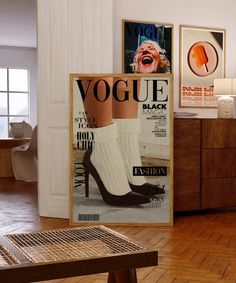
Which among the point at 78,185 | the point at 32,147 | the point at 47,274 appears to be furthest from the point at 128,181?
Result: the point at 32,147

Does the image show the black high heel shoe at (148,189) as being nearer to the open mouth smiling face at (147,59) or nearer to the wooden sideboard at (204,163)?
the wooden sideboard at (204,163)

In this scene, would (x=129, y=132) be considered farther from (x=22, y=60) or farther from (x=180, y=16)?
(x=22, y=60)

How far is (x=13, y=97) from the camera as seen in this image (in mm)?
12398

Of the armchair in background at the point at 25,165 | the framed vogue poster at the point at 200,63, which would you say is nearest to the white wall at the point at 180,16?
the framed vogue poster at the point at 200,63

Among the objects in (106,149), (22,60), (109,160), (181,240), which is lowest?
(181,240)

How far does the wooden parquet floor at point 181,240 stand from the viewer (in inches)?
119

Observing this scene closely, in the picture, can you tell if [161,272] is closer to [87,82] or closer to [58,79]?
[87,82]

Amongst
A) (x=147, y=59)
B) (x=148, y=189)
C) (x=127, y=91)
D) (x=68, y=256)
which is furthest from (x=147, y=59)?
(x=68, y=256)

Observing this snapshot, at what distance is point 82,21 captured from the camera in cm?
479

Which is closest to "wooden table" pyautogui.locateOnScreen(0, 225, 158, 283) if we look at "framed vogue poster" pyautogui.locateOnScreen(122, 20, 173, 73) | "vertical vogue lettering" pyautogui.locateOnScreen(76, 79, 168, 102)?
"vertical vogue lettering" pyautogui.locateOnScreen(76, 79, 168, 102)

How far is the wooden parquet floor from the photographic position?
9.92 feet

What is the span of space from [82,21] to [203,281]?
291cm

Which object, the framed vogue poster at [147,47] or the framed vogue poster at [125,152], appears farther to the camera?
the framed vogue poster at [147,47]

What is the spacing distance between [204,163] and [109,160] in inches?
42.5
